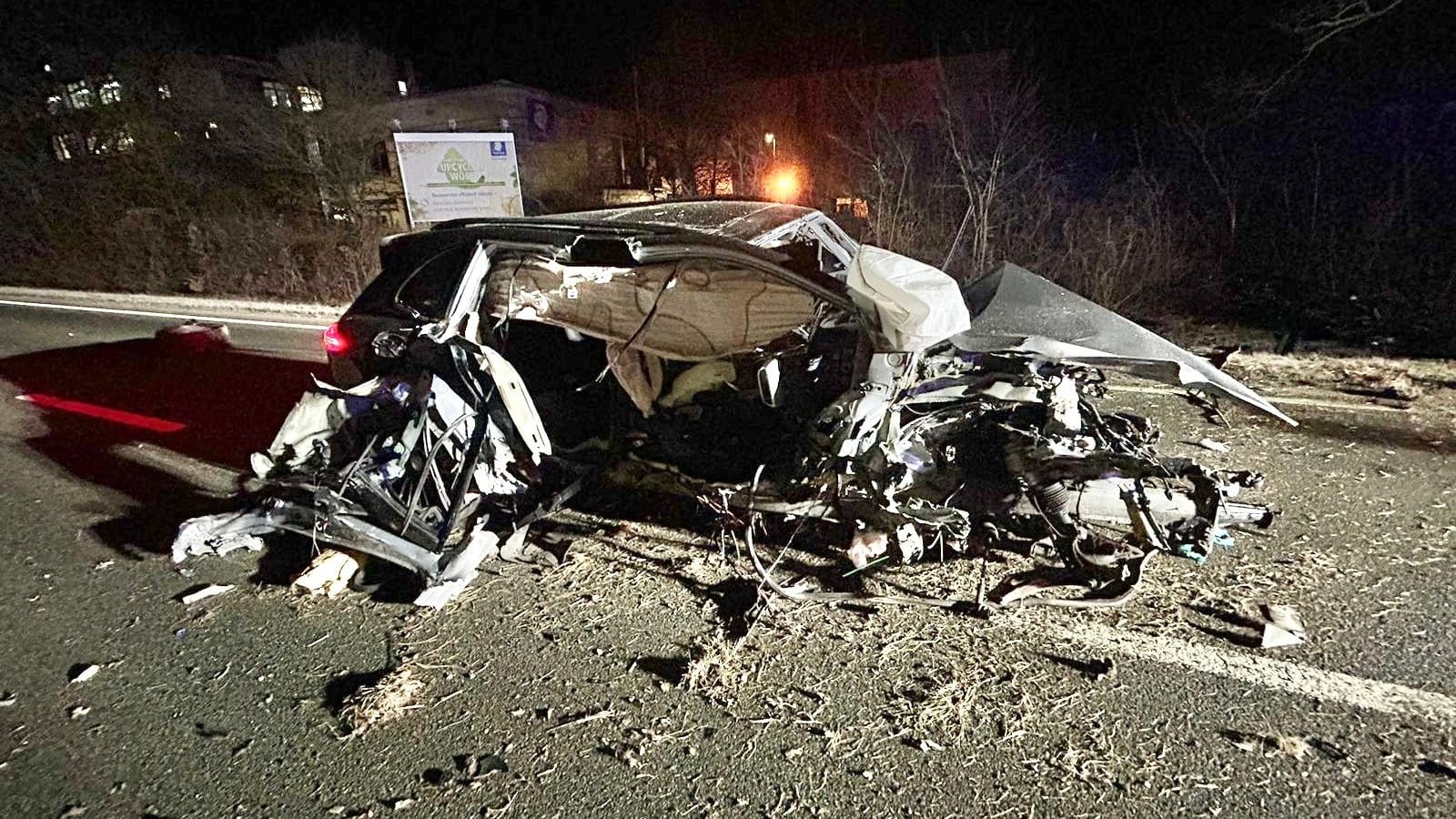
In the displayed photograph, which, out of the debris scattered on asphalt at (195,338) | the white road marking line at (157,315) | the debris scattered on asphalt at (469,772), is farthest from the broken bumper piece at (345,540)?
the white road marking line at (157,315)

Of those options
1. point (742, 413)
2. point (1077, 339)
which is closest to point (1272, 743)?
point (1077, 339)

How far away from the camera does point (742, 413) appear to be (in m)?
3.81

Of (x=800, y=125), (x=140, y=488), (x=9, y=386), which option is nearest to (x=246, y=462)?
(x=140, y=488)

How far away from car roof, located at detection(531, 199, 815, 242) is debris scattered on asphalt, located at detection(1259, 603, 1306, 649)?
277 centimetres

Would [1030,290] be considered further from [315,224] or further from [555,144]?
[555,144]

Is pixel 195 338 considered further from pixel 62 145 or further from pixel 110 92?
pixel 62 145

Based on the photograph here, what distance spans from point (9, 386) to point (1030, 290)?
9.49 metres

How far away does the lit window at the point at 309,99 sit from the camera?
17266mm

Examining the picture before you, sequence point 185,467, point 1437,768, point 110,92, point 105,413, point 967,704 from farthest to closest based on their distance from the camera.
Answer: point 110,92 < point 105,413 < point 185,467 < point 967,704 < point 1437,768

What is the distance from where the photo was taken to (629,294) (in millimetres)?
4051

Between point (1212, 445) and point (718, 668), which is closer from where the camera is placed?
point (718, 668)

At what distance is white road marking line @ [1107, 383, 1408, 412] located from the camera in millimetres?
5070

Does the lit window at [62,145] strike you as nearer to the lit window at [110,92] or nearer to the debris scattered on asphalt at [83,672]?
the lit window at [110,92]

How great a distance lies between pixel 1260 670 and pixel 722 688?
1998 millimetres
